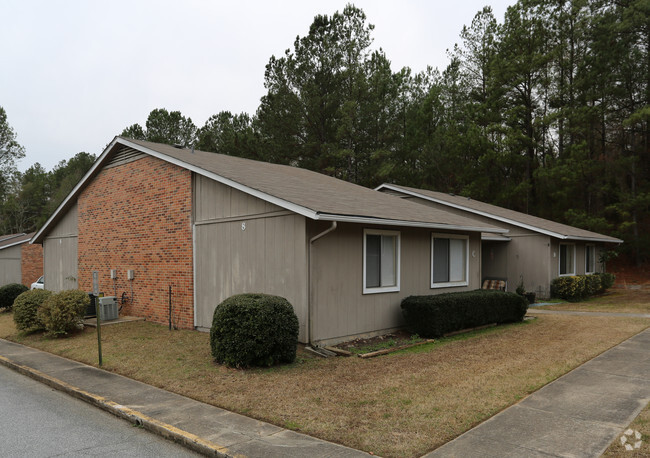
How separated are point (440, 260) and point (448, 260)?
444 millimetres

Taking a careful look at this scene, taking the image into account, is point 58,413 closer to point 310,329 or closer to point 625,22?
point 310,329

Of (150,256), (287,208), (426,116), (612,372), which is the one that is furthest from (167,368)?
(426,116)

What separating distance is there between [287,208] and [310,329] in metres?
2.44

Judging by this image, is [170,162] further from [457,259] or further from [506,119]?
[506,119]

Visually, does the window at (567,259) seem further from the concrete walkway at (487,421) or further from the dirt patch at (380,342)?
the concrete walkway at (487,421)

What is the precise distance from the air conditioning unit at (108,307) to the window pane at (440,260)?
9301mm

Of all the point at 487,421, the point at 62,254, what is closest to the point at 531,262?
the point at 487,421

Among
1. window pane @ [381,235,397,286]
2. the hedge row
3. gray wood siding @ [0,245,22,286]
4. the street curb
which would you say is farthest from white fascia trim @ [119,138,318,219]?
gray wood siding @ [0,245,22,286]

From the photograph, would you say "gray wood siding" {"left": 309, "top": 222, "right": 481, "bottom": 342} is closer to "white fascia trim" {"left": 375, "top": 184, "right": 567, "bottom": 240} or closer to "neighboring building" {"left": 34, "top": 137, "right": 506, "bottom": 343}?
"neighboring building" {"left": 34, "top": 137, "right": 506, "bottom": 343}

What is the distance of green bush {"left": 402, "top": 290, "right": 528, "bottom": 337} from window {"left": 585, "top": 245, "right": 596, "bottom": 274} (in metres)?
12.4

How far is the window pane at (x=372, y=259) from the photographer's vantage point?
35.5 ft

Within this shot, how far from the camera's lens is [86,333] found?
1208 centimetres

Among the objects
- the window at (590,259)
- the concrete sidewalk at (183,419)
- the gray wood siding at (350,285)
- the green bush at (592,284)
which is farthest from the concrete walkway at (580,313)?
the concrete sidewalk at (183,419)

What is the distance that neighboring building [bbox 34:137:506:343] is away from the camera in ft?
31.7
